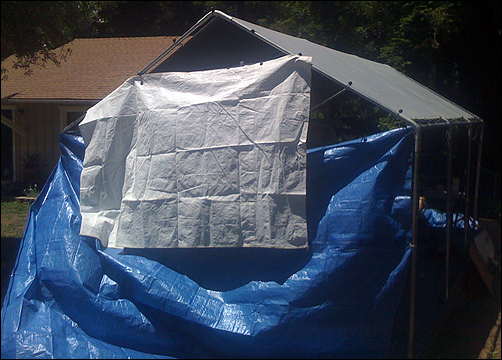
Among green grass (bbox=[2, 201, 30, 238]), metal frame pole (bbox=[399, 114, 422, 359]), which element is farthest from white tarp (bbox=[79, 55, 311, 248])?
green grass (bbox=[2, 201, 30, 238])

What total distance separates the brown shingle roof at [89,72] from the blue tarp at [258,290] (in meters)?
8.02

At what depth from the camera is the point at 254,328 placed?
15.0 ft

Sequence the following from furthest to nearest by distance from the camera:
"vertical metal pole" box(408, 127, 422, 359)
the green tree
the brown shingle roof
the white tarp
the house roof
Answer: the brown shingle roof
the green tree
the house roof
the white tarp
"vertical metal pole" box(408, 127, 422, 359)

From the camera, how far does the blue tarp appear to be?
15.0ft

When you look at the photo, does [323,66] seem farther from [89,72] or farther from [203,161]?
[89,72]

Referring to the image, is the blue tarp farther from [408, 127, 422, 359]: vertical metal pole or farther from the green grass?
the green grass

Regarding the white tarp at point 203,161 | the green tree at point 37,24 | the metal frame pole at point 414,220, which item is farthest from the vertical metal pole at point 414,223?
the green tree at point 37,24

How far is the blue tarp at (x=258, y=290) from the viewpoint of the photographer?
457 centimetres

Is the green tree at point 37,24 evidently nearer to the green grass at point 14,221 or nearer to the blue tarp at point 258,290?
the green grass at point 14,221

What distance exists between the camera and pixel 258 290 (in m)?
4.79

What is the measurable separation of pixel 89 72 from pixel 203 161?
10363 mm

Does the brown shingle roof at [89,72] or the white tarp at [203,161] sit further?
the brown shingle roof at [89,72]

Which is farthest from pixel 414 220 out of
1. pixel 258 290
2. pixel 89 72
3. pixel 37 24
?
pixel 89 72

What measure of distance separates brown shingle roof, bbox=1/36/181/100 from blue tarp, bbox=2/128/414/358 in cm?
802
